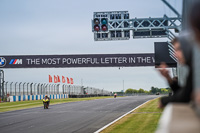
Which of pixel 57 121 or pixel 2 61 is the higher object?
pixel 2 61

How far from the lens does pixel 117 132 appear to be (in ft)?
39.1

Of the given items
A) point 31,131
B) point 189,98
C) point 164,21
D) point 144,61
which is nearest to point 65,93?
point 144,61

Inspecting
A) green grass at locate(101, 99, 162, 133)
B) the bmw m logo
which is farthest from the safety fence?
green grass at locate(101, 99, 162, 133)

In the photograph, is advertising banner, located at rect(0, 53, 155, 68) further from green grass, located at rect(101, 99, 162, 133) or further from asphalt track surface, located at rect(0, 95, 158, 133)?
green grass, located at rect(101, 99, 162, 133)

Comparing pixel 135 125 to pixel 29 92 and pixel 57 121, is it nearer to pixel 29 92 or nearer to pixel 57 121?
pixel 57 121


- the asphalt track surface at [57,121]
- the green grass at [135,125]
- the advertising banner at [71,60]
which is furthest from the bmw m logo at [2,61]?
the green grass at [135,125]

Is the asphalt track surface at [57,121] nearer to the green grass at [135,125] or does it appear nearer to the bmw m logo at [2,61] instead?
the green grass at [135,125]

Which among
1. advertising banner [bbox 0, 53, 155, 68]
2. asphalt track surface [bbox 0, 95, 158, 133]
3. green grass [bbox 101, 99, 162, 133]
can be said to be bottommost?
asphalt track surface [bbox 0, 95, 158, 133]

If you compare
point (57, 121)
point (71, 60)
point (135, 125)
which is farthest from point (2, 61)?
point (135, 125)

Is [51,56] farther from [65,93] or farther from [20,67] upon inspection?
[65,93]

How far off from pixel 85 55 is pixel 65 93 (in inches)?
1089

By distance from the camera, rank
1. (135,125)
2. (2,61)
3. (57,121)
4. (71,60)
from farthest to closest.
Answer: (71,60) → (2,61) → (57,121) → (135,125)

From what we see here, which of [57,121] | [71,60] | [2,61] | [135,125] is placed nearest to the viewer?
[135,125]

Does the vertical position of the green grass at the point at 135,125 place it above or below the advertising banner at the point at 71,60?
below
